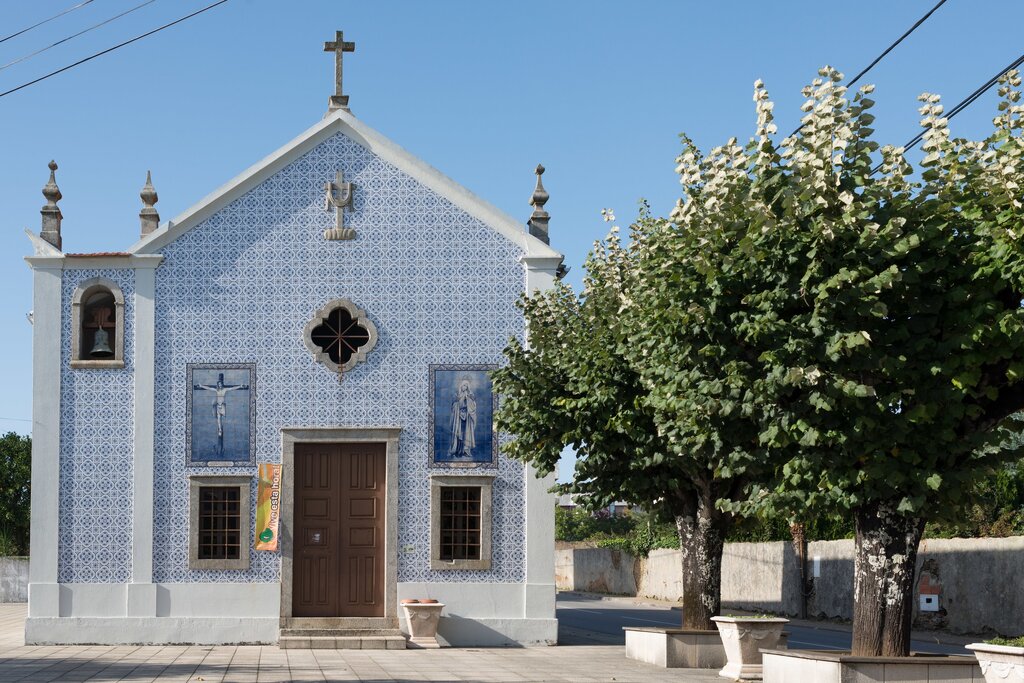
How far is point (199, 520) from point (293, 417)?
2260mm

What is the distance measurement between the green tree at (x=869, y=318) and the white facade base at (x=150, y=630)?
10477 mm

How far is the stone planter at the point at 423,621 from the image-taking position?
70.8ft

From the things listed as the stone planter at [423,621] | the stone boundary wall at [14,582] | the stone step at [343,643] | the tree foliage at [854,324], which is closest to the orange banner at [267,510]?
the stone step at [343,643]

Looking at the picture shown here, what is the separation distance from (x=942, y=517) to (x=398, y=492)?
10.5 metres

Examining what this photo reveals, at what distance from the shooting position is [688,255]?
A: 1441cm

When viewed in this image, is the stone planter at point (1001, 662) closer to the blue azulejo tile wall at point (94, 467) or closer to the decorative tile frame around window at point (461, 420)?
the decorative tile frame around window at point (461, 420)

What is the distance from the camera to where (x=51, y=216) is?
22703 millimetres

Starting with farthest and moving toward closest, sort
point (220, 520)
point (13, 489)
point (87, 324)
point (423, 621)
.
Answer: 1. point (13, 489)
2. point (87, 324)
3. point (220, 520)
4. point (423, 621)

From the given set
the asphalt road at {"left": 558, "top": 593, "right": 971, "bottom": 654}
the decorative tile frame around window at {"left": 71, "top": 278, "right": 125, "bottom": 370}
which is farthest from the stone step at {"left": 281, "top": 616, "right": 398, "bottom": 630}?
the decorative tile frame around window at {"left": 71, "top": 278, "right": 125, "bottom": 370}

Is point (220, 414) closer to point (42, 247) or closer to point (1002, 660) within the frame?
point (42, 247)

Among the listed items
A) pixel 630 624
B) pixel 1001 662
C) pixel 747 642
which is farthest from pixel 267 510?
pixel 1001 662

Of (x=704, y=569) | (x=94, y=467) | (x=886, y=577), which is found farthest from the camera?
(x=94, y=467)

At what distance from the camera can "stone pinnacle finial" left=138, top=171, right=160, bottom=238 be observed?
22938 mm

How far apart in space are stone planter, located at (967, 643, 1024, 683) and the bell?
15176mm
